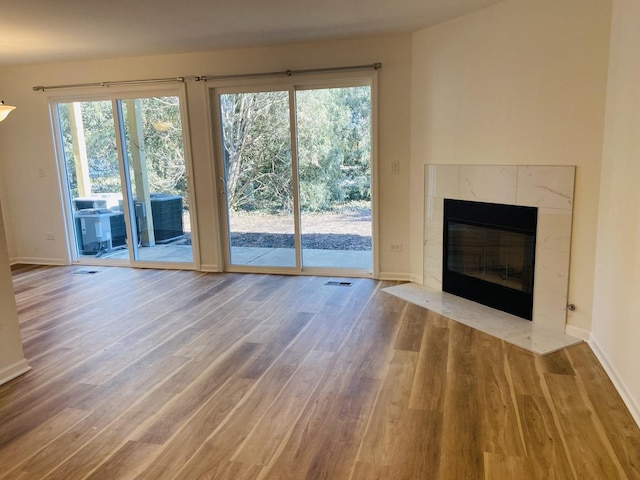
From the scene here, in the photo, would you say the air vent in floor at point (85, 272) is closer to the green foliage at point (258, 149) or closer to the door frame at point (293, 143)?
the door frame at point (293, 143)

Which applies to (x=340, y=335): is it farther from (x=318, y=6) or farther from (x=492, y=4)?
(x=492, y=4)

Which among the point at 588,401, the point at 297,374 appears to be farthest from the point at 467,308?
the point at 297,374

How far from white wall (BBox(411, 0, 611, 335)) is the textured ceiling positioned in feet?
0.90

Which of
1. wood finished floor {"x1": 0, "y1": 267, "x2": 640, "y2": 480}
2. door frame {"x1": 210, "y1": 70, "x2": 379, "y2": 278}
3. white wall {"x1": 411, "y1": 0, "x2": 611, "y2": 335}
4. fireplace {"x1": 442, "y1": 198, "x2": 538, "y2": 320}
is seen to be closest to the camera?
wood finished floor {"x1": 0, "y1": 267, "x2": 640, "y2": 480}

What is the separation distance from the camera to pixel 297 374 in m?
2.73

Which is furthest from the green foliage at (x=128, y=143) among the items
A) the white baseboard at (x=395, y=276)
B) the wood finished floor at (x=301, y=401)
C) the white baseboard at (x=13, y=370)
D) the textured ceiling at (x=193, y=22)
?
the white baseboard at (x=13, y=370)

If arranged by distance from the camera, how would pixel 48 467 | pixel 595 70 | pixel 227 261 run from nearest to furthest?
pixel 48 467, pixel 595 70, pixel 227 261

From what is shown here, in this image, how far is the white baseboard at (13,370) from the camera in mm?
2721

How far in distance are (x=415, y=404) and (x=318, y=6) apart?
111 inches

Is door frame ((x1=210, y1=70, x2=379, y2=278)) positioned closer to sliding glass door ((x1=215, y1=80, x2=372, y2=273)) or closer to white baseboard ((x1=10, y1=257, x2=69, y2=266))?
sliding glass door ((x1=215, y1=80, x2=372, y2=273))

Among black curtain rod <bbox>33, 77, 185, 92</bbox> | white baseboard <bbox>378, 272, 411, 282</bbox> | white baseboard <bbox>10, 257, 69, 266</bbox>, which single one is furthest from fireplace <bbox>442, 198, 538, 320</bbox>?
white baseboard <bbox>10, 257, 69, 266</bbox>

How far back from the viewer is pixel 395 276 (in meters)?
4.73

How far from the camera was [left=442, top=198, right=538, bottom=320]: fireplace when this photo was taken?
3455 millimetres

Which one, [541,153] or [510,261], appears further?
[510,261]
